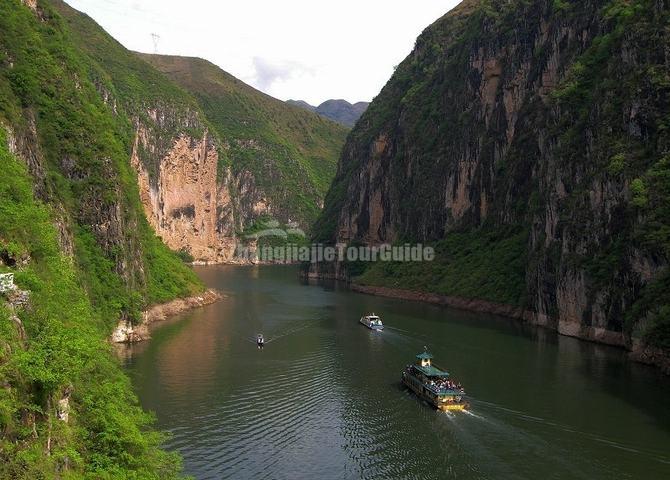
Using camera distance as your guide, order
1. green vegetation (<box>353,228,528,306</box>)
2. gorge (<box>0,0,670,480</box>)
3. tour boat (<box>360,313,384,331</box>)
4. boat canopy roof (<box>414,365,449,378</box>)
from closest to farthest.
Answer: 1. gorge (<box>0,0,670,480</box>)
2. boat canopy roof (<box>414,365,449,378</box>)
3. tour boat (<box>360,313,384,331</box>)
4. green vegetation (<box>353,228,528,306</box>)

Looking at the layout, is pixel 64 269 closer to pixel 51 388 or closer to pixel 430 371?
pixel 51 388

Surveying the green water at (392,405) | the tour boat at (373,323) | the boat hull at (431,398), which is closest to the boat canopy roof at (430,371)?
the boat hull at (431,398)

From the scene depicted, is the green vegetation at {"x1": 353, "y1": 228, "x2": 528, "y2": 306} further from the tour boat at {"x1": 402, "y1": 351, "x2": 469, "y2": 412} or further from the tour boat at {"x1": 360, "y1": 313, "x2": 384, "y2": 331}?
the tour boat at {"x1": 402, "y1": 351, "x2": 469, "y2": 412}

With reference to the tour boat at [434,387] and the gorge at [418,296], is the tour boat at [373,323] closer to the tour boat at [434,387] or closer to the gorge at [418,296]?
the gorge at [418,296]

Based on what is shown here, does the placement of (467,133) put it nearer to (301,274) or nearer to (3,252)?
(301,274)

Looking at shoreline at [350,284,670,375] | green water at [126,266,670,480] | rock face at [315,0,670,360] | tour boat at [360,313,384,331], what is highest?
rock face at [315,0,670,360]

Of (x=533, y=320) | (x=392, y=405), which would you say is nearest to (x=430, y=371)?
(x=392, y=405)

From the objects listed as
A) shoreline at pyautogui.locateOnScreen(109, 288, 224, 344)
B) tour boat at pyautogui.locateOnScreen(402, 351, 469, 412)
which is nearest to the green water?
tour boat at pyautogui.locateOnScreen(402, 351, 469, 412)
